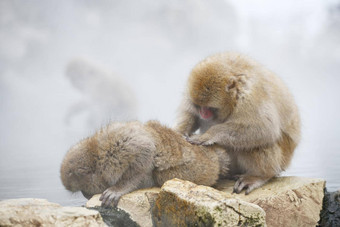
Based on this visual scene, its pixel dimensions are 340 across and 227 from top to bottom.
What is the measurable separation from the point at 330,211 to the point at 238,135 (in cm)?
146

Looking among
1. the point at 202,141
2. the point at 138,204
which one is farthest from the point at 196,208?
the point at 202,141

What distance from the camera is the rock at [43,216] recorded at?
300cm

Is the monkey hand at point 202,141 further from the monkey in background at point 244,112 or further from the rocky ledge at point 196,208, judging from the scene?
the rocky ledge at point 196,208

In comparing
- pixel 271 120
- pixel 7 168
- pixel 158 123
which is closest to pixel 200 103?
pixel 158 123

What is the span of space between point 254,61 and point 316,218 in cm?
204

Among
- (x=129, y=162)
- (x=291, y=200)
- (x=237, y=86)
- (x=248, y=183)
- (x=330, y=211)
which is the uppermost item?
(x=237, y=86)

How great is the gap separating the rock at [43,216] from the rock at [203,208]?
0.64 meters

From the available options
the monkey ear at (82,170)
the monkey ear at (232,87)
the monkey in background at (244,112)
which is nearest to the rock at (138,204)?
the monkey ear at (82,170)

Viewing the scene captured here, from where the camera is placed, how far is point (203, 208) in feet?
10.00

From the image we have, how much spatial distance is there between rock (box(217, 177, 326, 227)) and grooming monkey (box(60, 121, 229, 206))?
2.02ft

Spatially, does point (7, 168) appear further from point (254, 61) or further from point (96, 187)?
point (254, 61)

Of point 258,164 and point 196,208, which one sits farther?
point 258,164

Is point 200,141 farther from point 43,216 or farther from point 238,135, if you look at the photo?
point 43,216

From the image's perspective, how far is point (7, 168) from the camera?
6.29 meters
